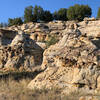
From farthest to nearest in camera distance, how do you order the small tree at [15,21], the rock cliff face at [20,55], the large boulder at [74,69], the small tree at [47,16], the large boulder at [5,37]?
1. the small tree at [47,16]
2. the small tree at [15,21]
3. the large boulder at [5,37]
4. the rock cliff face at [20,55]
5. the large boulder at [74,69]

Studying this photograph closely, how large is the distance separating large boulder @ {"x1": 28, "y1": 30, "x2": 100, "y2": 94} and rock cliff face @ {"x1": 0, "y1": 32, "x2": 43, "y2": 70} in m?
5.45

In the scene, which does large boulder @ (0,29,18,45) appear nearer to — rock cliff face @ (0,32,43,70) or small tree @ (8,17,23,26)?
rock cliff face @ (0,32,43,70)

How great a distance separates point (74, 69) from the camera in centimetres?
605

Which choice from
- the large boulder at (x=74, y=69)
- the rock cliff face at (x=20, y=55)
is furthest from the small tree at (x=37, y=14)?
the large boulder at (x=74, y=69)

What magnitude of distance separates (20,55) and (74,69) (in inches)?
271

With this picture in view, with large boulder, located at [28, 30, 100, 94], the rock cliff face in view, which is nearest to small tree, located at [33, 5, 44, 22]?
the rock cliff face

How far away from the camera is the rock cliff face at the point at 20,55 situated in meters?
12.1

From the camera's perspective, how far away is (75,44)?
22.2ft

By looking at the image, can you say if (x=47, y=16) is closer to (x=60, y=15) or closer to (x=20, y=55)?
(x=60, y=15)

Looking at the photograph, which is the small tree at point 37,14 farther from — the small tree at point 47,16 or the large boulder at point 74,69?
the large boulder at point 74,69

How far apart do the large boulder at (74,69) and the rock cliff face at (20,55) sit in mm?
5449

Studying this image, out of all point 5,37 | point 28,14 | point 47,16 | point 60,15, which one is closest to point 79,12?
point 60,15

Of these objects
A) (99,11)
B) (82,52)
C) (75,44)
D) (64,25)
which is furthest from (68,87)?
(99,11)

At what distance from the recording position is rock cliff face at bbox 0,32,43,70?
39.7 ft
